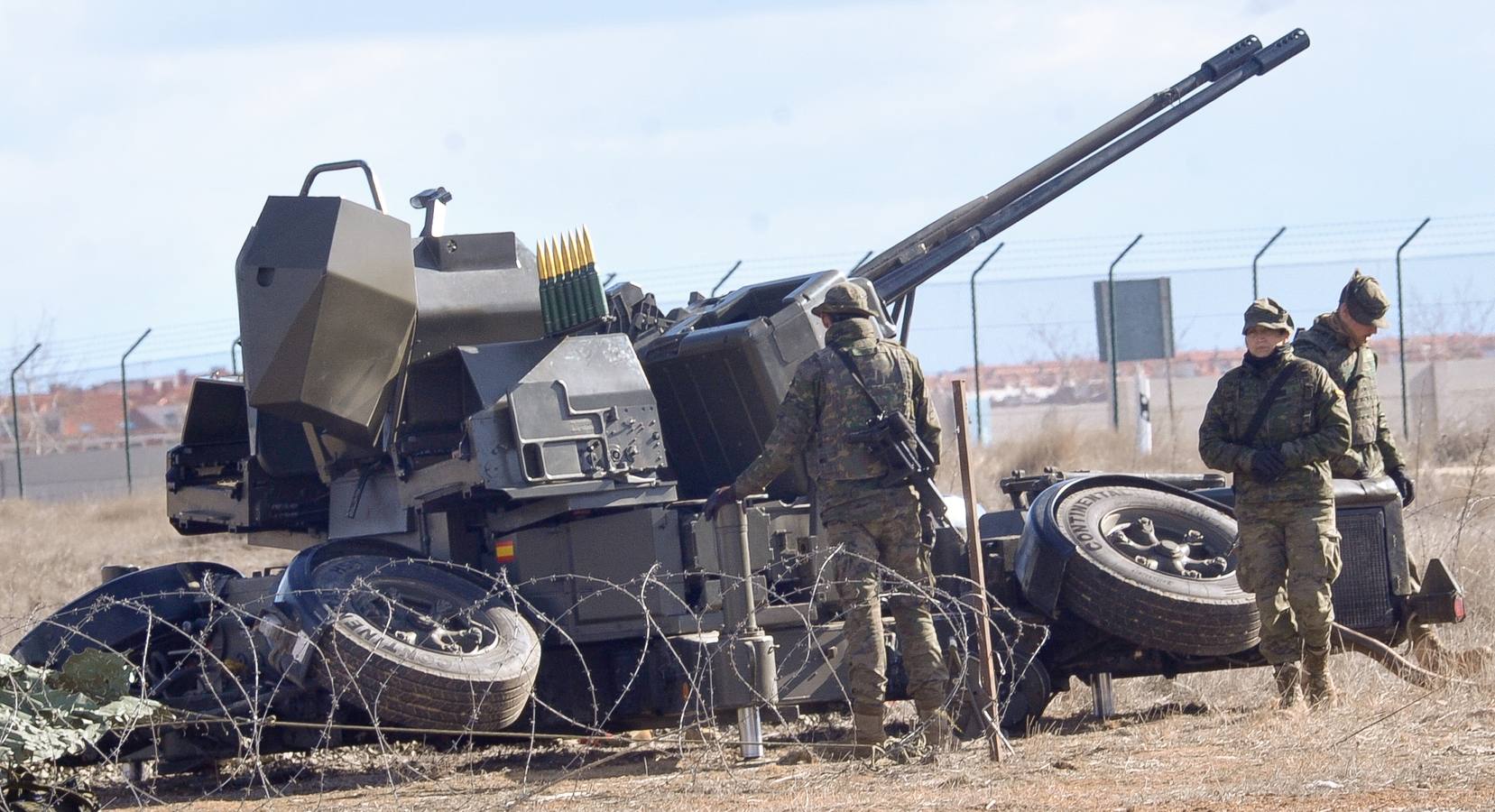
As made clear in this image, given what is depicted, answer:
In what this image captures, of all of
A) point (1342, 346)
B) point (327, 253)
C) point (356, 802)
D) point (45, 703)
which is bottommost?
point (356, 802)

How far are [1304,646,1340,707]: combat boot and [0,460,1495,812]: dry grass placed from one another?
0.30ft

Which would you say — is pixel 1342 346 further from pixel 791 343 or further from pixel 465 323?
pixel 465 323

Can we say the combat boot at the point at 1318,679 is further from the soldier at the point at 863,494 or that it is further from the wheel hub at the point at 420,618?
the wheel hub at the point at 420,618

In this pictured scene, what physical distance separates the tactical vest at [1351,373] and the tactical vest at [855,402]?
2360 mm

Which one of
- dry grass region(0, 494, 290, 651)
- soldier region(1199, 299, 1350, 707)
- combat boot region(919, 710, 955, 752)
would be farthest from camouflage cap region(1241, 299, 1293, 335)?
dry grass region(0, 494, 290, 651)

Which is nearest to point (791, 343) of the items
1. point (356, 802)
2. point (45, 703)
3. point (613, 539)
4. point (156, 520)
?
point (613, 539)

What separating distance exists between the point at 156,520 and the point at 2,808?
1517 cm

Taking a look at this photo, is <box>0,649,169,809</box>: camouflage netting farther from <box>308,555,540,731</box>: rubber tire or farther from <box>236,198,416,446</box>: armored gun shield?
<box>236,198,416,446</box>: armored gun shield

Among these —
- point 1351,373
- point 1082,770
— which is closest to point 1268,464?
point 1351,373

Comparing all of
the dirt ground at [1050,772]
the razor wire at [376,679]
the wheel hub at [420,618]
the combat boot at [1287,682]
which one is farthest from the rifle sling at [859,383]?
the combat boot at [1287,682]

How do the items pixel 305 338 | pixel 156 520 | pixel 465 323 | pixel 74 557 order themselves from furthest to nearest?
pixel 156 520, pixel 74 557, pixel 465 323, pixel 305 338

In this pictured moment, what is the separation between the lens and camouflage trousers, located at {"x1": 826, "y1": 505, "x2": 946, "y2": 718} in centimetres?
717

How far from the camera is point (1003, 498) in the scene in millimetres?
18250

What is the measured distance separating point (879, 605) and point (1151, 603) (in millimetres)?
1334
